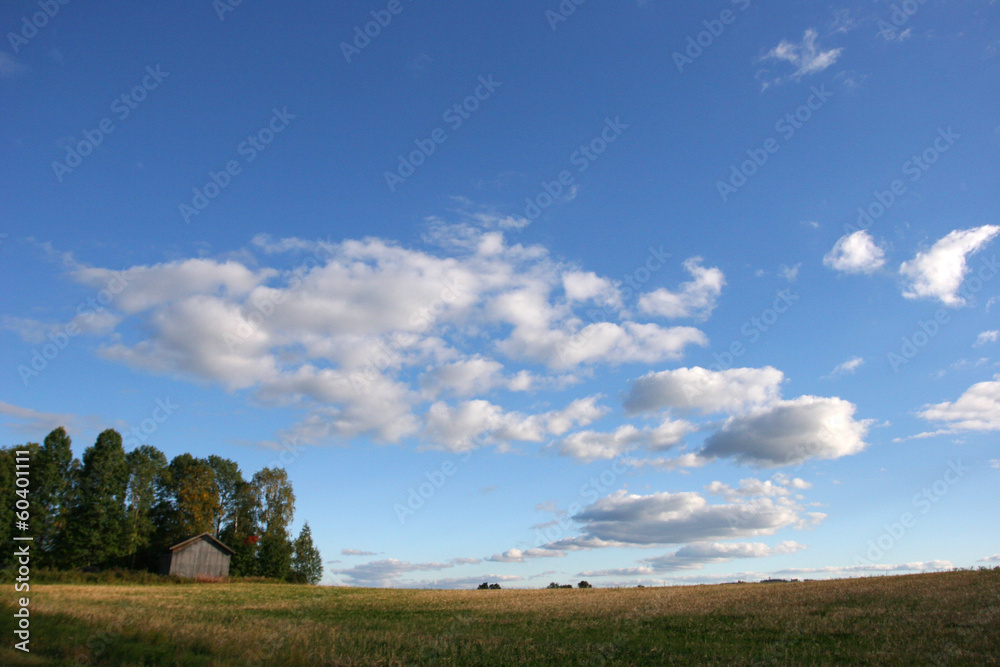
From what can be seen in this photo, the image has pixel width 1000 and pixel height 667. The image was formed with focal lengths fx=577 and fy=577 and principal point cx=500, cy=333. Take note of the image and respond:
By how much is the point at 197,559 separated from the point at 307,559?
28.2 m

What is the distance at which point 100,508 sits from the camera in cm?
7038

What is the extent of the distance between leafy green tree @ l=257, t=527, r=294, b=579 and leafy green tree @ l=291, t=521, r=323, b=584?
938 centimetres

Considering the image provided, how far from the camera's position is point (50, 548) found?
66.9 metres

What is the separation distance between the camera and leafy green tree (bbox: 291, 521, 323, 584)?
92.8m

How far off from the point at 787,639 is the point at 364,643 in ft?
43.5

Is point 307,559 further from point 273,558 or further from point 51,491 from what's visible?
point 51,491

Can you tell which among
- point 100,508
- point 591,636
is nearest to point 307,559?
point 100,508

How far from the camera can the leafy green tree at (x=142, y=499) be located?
7381cm

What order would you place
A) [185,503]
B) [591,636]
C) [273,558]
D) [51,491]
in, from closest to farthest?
1. [591,636]
2. [51,491]
3. [273,558]
4. [185,503]

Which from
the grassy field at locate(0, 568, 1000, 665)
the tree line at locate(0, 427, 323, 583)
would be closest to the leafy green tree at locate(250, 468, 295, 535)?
the tree line at locate(0, 427, 323, 583)

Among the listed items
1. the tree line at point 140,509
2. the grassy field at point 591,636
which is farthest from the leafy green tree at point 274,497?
the grassy field at point 591,636

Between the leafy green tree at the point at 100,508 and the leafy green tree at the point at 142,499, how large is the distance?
7.68ft

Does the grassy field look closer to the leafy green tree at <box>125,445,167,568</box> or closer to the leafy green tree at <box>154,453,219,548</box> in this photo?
the leafy green tree at <box>125,445,167,568</box>

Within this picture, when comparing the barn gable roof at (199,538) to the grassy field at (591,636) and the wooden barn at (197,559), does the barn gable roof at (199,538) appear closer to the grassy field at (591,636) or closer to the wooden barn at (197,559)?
the wooden barn at (197,559)
